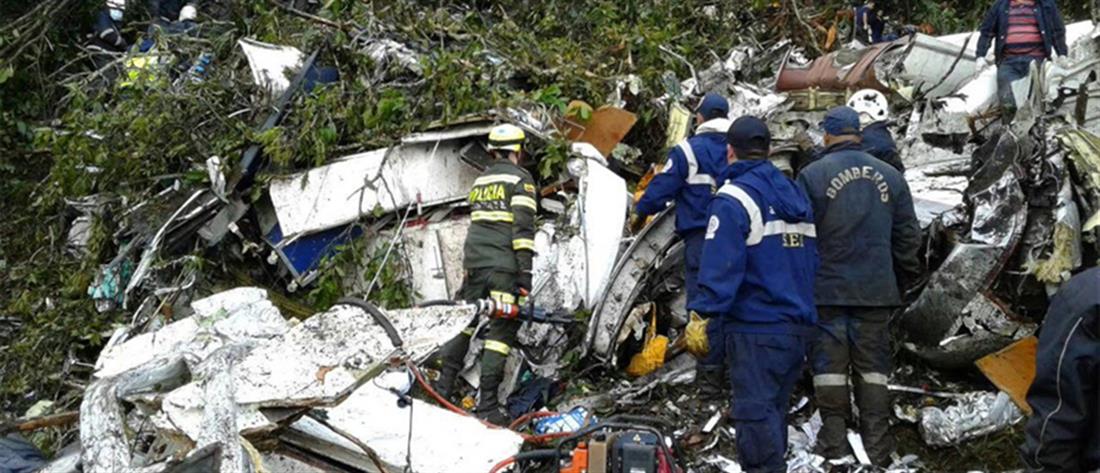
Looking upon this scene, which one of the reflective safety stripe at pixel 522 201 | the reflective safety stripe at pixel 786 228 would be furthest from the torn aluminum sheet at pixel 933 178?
the reflective safety stripe at pixel 522 201

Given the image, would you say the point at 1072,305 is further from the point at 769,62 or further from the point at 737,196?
the point at 769,62

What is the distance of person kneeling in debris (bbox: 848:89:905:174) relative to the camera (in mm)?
5324

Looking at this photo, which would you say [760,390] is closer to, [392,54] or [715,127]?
[715,127]

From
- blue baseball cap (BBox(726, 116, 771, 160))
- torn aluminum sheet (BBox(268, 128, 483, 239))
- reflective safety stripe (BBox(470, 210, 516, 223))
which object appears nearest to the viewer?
blue baseball cap (BBox(726, 116, 771, 160))

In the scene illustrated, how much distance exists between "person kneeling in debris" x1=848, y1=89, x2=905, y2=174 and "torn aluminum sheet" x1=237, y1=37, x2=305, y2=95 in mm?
3717

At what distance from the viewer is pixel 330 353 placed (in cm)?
358

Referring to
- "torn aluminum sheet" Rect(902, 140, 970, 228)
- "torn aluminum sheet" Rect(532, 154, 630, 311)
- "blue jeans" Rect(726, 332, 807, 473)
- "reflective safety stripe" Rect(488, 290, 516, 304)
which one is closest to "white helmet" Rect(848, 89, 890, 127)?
"torn aluminum sheet" Rect(902, 140, 970, 228)

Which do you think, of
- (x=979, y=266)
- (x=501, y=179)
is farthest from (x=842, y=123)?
(x=501, y=179)

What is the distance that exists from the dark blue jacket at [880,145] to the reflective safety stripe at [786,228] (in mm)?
1013

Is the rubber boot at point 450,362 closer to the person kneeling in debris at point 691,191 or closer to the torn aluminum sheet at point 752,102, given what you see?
the person kneeling in debris at point 691,191

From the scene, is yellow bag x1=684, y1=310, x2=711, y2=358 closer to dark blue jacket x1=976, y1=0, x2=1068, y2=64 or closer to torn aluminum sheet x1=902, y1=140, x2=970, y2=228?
torn aluminum sheet x1=902, y1=140, x2=970, y2=228

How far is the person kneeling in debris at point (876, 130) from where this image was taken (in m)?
5.32

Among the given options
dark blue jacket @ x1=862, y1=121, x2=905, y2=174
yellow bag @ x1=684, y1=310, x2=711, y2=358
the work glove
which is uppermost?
dark blue jacket @ x1=862, y1=121, x2=905, y2=174

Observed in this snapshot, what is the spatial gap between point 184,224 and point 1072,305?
5.19 metres
